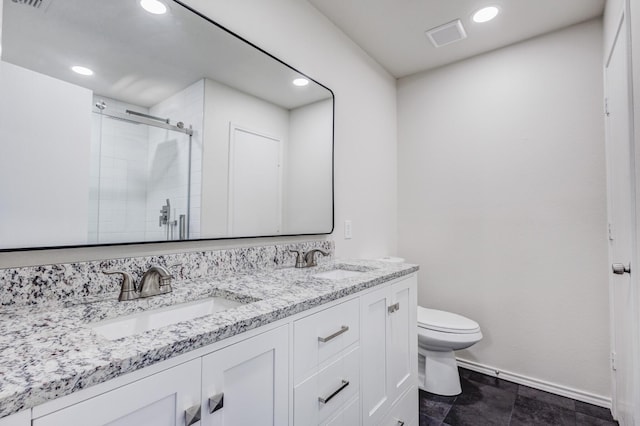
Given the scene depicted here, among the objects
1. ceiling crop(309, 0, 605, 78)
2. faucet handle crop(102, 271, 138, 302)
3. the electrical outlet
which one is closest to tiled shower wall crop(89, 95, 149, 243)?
faucet handle crop(102, 271, 138, 302)

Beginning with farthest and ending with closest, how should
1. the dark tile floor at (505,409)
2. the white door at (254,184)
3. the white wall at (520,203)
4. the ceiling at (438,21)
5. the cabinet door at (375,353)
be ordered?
the white wall at (520,203)
the ceiling at (438,21)
the dark tile floor at (505,409)
the white door at (254,184)
the cabinet door at (375,353)

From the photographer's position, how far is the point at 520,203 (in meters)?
2.26

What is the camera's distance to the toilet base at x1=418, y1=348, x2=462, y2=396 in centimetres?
207

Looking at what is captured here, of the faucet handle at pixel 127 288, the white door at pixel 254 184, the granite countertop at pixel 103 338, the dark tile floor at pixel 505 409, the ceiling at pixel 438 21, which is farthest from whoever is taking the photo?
the ceiling at pixel 438 21

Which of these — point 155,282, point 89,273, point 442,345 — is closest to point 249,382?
point 155,282

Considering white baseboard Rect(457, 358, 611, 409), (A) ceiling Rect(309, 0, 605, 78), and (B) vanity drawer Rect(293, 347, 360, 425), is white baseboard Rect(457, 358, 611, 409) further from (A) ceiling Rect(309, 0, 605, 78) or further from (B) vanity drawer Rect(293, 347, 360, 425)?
(A) ceiling Rect(309, 0, 605, 78)

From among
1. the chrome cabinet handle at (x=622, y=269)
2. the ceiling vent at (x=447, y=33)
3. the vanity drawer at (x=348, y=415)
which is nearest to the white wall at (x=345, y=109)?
the ceiling vent at (x=447, y=33)

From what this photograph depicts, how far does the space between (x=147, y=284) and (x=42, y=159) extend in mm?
465

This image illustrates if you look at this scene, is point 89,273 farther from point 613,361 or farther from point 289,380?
point 613,361

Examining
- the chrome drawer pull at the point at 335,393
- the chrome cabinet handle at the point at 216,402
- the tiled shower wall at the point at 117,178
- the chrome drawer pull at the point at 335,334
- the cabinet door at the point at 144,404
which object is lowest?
the chrome drawer pull at the point at 335,393

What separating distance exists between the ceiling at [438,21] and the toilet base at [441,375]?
2172 millimetres

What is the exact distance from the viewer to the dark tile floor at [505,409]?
180 centimetres

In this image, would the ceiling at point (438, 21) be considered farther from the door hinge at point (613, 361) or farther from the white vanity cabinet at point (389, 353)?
the door hinge at point (613, 361)

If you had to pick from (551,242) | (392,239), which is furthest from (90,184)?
(551,242)
